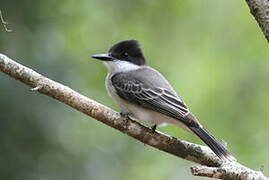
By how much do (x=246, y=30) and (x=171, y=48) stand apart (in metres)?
0.98

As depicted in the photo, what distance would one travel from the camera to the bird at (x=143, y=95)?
16.3 ft

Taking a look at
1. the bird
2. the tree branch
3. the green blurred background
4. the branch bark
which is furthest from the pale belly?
the tree branch

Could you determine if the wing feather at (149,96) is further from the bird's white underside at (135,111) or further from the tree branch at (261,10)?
the tree branch at (261,10)

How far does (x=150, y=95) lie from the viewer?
5340 mm

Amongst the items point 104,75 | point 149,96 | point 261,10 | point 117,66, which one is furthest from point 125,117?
point 104,75

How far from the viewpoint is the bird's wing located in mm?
5066

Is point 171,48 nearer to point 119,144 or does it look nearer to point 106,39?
point 106,39

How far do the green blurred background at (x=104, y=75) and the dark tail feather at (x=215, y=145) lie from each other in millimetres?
1244

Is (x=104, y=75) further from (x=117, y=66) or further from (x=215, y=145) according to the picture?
(x=215, y=145)

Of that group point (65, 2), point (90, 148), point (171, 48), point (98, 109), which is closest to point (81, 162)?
point (90, 148)

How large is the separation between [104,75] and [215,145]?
2739mm

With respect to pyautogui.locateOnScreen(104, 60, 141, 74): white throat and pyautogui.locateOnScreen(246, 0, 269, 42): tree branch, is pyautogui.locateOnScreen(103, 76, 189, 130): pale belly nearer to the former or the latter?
pyautogui.locateOnScreen(104, 60, 141, 74): white throat

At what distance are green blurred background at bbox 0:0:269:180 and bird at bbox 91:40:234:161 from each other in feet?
1.56

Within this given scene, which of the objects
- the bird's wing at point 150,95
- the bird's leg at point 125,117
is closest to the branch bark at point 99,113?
the bird's leg at point 125,117
